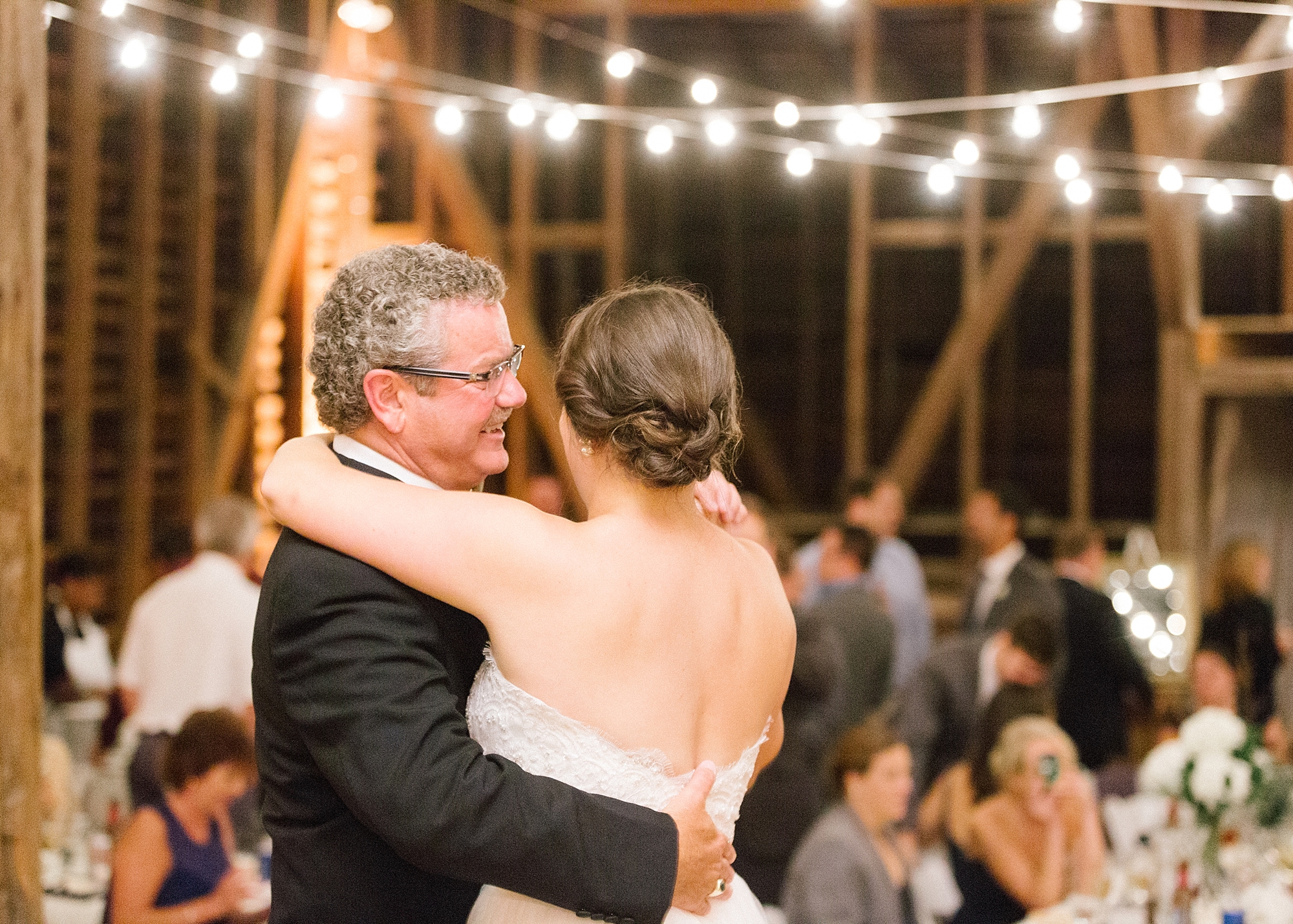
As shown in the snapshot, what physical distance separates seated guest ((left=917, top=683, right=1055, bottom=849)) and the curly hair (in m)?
2.60

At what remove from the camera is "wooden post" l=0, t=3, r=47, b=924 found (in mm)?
2160

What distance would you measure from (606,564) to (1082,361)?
713cm

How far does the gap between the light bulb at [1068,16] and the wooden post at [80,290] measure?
199 inches

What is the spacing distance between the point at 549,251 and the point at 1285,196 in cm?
594

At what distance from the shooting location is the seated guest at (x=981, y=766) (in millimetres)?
3766

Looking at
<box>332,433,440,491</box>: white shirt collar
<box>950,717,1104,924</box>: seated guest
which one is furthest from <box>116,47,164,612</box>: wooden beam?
<box>332,433,440,491</box>: white shirt collar

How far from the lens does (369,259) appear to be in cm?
157

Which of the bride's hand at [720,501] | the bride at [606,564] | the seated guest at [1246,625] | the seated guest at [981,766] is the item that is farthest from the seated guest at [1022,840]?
the bride at [606,564]

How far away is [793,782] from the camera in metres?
3.95

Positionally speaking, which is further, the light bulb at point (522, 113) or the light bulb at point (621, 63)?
the light bulb at point (522, 113)

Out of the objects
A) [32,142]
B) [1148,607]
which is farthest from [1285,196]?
[32,142]

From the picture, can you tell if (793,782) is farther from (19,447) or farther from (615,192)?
(615,192)

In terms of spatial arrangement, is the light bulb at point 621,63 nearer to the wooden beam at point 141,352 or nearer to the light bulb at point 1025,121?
the light bulb at point 1025,121

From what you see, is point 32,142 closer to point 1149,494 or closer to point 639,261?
point 639,261
